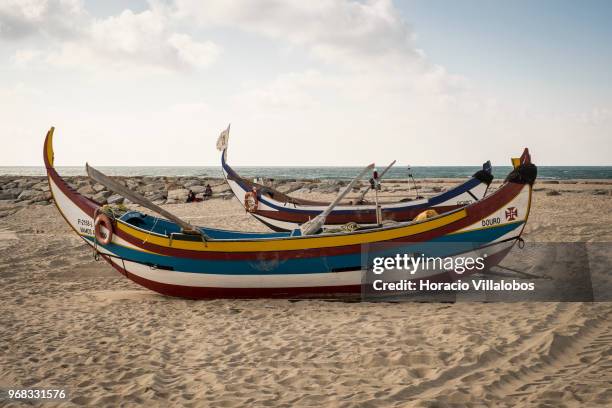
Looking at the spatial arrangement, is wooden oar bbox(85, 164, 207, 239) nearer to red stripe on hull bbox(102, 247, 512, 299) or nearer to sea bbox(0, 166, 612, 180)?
red stripe on hull bbox(102, 247, 512, 299)

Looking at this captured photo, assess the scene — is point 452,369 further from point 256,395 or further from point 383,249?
point 383,249

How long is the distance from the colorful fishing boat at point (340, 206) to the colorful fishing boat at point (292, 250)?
4458 mm

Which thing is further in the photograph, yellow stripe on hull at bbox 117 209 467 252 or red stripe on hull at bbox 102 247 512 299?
red stripe on hull at bbox 102 247 512 299

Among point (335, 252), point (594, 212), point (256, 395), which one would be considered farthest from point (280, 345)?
point (594, 212)

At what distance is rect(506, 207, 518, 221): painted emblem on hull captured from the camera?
7023 mm

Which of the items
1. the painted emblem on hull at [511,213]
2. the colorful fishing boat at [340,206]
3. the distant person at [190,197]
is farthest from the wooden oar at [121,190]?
the distant person at [190,197]

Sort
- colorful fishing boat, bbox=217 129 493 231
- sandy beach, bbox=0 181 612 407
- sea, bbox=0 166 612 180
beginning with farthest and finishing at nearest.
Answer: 1. sea, bbox=0 166 612 180
2. colorful fishing boat, bbox=217 129 493 231
3. sandy beach, bbox=0 181 612 407

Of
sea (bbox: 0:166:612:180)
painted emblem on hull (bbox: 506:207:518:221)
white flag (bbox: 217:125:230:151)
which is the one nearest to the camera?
painted emblem on hull (bbox: 506:207:518:221)

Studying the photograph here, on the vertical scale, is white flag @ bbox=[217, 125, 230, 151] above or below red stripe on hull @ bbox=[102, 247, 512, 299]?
above

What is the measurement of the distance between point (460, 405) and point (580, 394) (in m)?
1.16
